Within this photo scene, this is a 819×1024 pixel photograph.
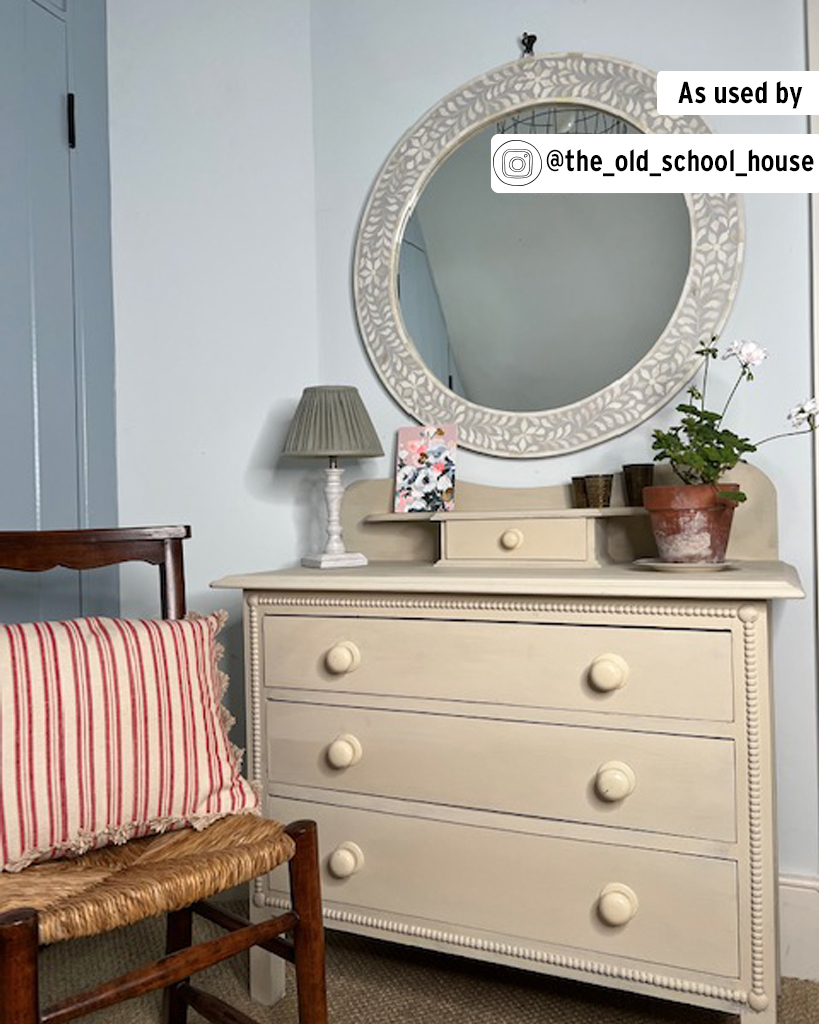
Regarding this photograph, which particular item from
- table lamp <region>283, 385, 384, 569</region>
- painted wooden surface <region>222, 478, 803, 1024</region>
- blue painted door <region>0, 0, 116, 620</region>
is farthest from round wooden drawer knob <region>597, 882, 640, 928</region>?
blue painted door <region>0, 0, 116, 620</region>

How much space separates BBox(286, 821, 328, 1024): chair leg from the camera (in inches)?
57.4

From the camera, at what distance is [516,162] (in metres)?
2.12

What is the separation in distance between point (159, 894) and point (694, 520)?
1.05m

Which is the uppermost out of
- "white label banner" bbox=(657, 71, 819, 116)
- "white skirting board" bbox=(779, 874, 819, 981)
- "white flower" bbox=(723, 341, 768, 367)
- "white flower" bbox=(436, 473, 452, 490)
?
"white label banner" bbox=(657, 71, 819, 116)

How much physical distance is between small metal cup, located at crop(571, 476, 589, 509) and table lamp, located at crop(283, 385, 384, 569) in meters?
0.42

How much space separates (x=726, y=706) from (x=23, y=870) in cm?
108

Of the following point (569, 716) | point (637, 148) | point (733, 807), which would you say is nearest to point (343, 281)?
point (637, 148)

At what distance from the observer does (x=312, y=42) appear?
236 cm

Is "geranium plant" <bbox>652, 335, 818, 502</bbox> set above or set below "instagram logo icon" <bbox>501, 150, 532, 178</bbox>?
below

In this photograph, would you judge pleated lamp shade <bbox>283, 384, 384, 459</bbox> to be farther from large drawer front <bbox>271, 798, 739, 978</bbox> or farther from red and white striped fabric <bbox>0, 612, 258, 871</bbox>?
large drawer front <bbox>271, 798, 739, 978</bbox>

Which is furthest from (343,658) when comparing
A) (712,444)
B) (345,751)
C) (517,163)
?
(517,163)

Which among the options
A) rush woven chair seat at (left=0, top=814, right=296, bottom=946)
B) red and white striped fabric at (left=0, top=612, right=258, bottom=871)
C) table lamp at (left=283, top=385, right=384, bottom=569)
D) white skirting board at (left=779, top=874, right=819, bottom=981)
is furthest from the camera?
table lamp at (left=283, top=385, right=384, bottom=569)

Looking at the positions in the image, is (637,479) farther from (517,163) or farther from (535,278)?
(517,163)

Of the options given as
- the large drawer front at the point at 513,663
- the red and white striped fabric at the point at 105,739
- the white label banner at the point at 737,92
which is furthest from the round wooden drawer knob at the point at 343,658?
the white label banner at the point at 737,92
